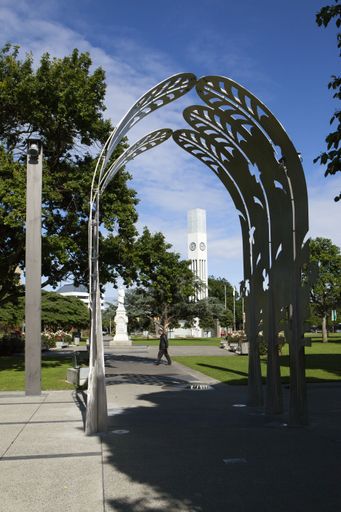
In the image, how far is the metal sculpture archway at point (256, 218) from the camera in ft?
29.4

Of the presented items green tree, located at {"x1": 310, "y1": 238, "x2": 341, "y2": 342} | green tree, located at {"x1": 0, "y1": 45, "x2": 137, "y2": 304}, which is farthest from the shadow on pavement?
green tree, located at {"x1": 310, "y1": 238, "x2": 341, "y2": 342}

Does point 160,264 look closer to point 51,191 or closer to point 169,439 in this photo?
point 51,191

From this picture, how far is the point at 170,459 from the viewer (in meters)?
6.52

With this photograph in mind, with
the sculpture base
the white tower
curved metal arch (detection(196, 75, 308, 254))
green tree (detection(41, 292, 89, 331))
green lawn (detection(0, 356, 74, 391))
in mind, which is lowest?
the sculpture base

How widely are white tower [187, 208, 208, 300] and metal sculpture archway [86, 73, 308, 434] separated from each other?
3055 inches

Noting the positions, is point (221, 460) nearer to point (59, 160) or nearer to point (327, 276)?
point (59, 160)

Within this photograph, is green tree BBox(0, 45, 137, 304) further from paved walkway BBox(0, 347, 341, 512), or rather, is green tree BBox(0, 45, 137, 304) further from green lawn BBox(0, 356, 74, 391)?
paved walkway BBox(0, 347, 341, 512)

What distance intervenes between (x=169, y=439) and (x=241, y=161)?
20.0ft

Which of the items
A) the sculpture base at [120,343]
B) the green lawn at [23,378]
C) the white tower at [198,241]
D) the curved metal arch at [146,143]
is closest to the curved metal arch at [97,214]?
the curved metal arch at [146,143]

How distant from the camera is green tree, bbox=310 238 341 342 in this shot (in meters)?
47.6

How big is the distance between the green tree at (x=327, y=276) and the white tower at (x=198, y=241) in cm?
4077

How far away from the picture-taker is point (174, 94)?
1069cm

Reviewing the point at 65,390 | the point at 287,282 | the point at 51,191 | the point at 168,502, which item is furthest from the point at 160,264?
the point at 168,502

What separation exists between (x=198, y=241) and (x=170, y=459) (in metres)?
83.8
